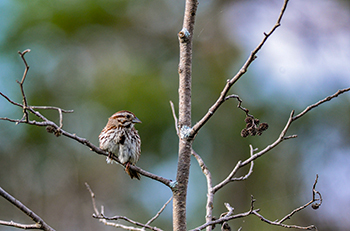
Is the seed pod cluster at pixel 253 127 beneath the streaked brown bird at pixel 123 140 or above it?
beneath

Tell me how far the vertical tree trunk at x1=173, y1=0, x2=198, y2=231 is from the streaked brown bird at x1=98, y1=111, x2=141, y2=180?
91cm

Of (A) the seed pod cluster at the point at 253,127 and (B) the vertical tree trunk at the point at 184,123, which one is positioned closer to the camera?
(B) the vertical tree trunk at the point at 184,123

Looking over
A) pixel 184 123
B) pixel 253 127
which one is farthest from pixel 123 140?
pixel 253 127

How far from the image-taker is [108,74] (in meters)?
9.58

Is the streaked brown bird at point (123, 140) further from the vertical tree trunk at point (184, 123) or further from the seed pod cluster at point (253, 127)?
the seed pod cluster at point (253, 127)

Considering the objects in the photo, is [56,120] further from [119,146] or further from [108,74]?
[119,146]

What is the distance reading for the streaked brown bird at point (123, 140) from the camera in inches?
117

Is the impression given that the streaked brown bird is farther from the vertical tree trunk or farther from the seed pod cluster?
the seed pod cluster

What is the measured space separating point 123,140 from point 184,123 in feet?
3.71

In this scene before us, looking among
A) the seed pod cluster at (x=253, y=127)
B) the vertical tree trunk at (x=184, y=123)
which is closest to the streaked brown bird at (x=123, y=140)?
the vertical tree trunk at (x=184, y=123)

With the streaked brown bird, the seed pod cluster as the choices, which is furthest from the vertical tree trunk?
the streaked brown bird

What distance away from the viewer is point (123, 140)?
3.05 metres

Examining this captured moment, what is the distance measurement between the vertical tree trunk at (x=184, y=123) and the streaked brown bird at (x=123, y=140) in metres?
0.91

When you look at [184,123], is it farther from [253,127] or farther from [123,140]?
[123,140]
